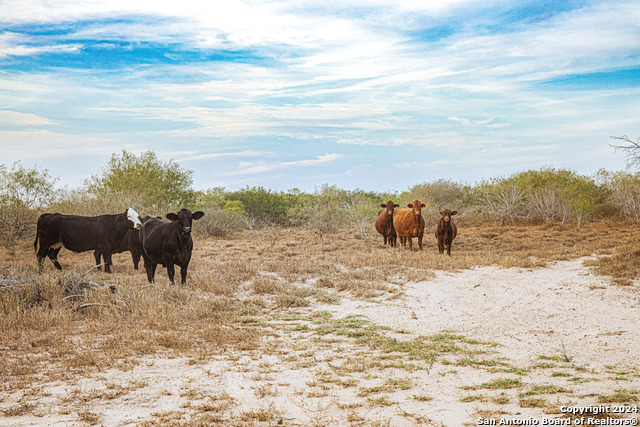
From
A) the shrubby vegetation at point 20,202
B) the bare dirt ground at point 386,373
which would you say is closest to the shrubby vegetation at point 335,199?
the shrubby vegetation at point 20,202

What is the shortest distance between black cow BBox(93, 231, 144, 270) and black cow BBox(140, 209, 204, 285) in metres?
2.18

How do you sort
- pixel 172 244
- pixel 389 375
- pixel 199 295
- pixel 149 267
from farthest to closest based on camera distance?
pixel 149 267, pixel 172 244, pixel 199 295, pixel 389 375

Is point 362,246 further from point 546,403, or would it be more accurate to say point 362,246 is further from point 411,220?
point 546,403

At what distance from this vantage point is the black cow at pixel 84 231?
14523mm

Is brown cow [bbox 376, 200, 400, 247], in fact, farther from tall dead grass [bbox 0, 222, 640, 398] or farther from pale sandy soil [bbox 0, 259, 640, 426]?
pale sandy soil [bbox 0, 259, 640, 426]

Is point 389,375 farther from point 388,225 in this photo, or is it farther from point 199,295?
point 388,225

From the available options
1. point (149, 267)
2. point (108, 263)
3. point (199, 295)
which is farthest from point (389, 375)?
point (108, 263)

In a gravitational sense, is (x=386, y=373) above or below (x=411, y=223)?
below

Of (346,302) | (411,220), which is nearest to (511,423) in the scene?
(346,302)

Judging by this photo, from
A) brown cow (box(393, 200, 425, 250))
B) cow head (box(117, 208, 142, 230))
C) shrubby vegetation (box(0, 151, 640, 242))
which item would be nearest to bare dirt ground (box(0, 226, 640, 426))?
cow head (box(117, 208, 142, 230))

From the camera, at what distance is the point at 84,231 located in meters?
14.6

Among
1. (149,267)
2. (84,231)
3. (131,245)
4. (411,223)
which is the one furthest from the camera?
(411,223)

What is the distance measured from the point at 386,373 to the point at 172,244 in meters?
7.21

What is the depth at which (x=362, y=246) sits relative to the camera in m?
19.7
